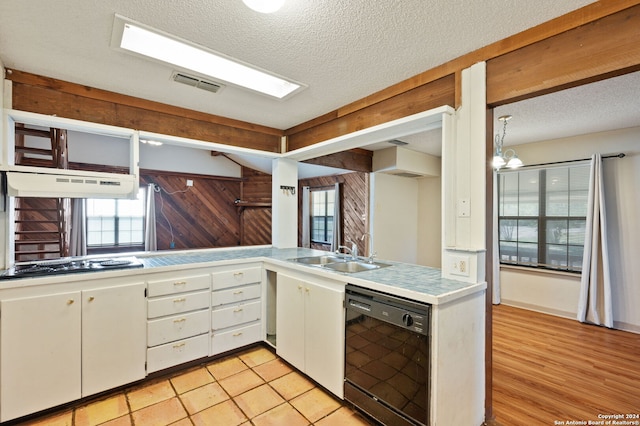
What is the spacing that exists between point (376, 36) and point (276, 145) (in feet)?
7.09

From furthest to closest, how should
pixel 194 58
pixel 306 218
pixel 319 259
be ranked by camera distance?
pixel 306 218
pixel 319 259
pixel 194 58

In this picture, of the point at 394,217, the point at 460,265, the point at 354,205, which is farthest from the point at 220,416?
the point at 354,205

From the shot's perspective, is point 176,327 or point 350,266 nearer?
point 176,327

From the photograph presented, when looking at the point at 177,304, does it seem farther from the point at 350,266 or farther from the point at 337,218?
the point at 337,218

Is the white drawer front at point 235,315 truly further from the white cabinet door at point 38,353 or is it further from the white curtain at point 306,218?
the white curtain at point 306,218

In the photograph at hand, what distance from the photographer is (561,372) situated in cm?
250

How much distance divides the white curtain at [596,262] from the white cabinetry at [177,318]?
4584 millimetres

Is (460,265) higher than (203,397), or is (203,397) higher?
(460,265)

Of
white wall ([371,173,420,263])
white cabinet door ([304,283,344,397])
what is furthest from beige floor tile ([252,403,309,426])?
white wall ([371,173,420,263])

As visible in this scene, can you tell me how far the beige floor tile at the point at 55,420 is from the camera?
183cm

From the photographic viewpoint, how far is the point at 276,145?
12.0ft

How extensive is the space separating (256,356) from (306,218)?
4371 millimetres

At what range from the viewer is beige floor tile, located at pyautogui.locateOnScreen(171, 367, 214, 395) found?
2.23 m

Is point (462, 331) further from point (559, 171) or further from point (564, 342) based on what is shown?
point (559, 171)
